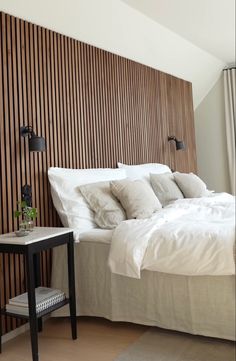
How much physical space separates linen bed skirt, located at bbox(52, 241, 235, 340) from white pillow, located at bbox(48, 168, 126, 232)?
0.18 metres

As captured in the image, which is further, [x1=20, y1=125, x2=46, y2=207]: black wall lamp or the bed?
[x1=20, y1=125, x2=46, y2=207]: black wall lamp

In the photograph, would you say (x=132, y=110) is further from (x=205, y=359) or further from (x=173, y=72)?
(x=205, y=359)

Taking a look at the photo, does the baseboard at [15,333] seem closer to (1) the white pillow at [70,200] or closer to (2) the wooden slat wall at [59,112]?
(2) the wooden slat wall at [59,112]

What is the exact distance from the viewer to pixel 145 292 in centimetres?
232

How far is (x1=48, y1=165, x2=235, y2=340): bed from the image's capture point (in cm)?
206

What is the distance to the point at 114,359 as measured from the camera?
80.4 inches

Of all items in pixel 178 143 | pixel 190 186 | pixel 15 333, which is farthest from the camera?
pixel 178 143

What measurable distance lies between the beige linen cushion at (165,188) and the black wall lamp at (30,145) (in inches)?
50.3

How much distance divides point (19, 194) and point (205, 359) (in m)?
1.55

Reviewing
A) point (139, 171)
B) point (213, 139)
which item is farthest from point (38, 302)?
point (213, 139)

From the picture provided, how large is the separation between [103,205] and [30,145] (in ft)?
2.25

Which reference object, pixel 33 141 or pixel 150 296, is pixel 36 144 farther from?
pixel 150 296

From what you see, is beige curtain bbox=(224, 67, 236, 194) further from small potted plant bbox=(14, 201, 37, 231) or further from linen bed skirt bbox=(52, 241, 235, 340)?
small potted plant bbox=(14, 201, 37, 231)

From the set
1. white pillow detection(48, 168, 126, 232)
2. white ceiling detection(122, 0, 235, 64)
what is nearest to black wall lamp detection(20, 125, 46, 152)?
white pillow detection(48, 168, 126, 232)
